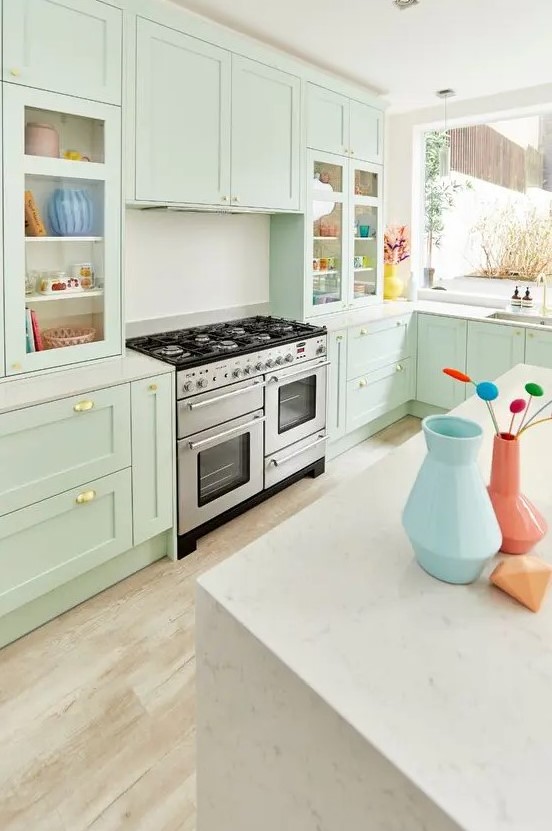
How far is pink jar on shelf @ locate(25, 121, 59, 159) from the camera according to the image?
2.15m

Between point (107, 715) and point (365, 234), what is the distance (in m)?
3.51

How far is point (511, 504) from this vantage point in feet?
3.46

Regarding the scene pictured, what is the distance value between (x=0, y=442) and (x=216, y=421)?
3.39 feet

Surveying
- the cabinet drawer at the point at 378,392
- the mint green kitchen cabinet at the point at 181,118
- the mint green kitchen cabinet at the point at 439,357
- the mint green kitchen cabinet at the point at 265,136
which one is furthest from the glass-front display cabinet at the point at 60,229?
the mint green kitchen cabinet at the point at 439,357

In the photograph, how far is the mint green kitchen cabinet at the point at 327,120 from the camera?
3502 mm

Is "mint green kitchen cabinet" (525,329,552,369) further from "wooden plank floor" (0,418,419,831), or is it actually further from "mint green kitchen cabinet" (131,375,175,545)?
"wooden plank floor" (0,418,419,831)

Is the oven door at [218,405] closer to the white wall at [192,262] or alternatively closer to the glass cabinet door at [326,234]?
the white wall at [192,262]

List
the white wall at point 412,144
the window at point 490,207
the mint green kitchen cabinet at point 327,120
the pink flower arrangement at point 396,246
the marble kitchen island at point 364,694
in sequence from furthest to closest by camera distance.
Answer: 1. the pink flower arrangement at point 396,246
2. the window at point 490,207
3. the white wall at point 412,144
4. the mint green kitchen cabinet at point 327,120
5. the marble kitchen island at point 364,694

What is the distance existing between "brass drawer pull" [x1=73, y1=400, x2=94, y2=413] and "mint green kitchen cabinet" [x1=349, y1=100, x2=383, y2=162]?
2.62m

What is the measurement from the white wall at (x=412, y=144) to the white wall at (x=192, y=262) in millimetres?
1469

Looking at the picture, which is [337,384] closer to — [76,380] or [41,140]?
[76,380]

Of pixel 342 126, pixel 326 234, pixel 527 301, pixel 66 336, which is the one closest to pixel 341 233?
pixel 326 234

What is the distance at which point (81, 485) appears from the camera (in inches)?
90.4

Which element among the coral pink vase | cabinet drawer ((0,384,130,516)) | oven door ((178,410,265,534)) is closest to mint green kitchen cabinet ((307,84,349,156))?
oven door ((178,410,265,534))
